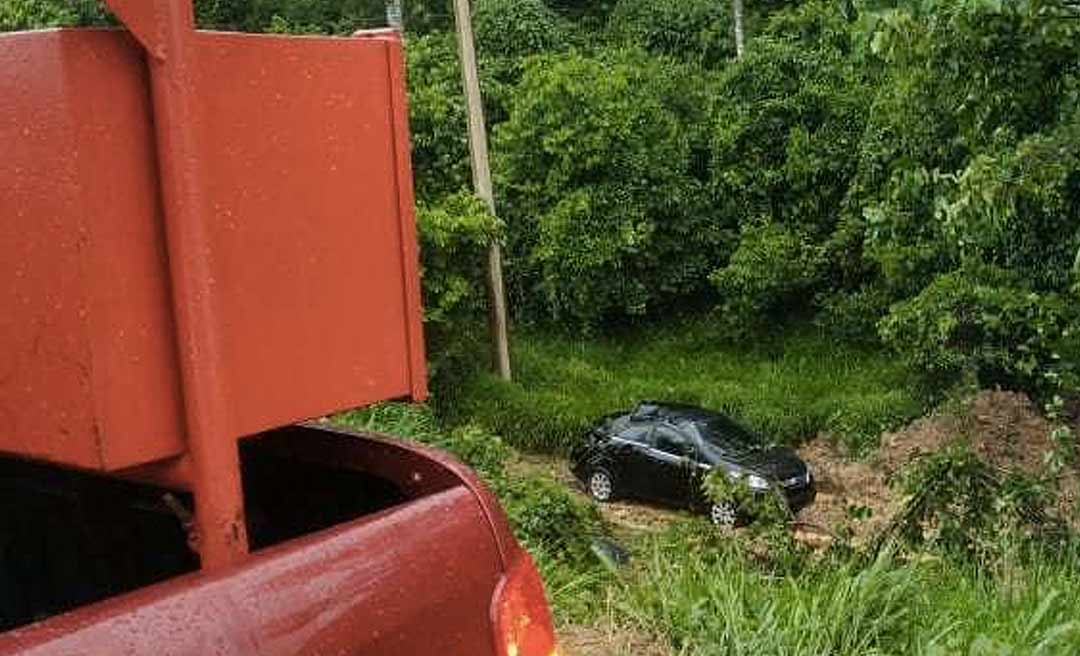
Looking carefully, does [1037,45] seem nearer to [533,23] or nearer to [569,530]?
[569,530]

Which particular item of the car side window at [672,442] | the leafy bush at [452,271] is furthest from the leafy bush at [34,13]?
the car side window at [672,442]

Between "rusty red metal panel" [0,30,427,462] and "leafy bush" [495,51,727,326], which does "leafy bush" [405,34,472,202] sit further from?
"rusty red metal panel" [0,30,427,462]

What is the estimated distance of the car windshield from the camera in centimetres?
1570

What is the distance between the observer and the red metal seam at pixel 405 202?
225 cm

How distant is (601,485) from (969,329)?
5.35 meters

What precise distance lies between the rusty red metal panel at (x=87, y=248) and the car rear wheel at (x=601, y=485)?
14.7m

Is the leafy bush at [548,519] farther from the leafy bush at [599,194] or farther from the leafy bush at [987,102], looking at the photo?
the leafy bush at [599,194]

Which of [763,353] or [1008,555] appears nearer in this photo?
[1008,555]

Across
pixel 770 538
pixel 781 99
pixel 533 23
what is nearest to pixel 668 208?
pixel 781 99

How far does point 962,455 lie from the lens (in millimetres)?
7273

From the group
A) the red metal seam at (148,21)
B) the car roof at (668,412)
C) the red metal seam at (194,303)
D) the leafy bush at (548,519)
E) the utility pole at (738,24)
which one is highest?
the utility pole at (738,24)

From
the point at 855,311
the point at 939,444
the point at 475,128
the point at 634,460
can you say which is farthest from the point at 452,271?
the point at 939,444

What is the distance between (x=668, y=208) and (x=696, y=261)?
1.12 metres

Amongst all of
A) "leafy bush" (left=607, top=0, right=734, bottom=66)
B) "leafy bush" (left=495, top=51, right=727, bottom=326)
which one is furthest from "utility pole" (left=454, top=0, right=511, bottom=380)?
"leafy bush" (left=607, top=0, right=734, bottom=66)
